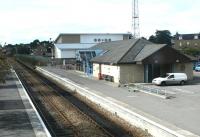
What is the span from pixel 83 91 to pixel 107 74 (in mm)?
12151

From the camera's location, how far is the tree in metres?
130

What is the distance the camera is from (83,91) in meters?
35.8

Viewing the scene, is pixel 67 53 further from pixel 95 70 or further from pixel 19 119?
pixel 19 119

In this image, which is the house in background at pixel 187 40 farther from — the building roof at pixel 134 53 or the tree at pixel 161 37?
the building roof at pixel 134 53

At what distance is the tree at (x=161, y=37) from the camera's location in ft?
427

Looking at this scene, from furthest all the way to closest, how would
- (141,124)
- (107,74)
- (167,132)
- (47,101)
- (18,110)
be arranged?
(107,74), (47,101), (18,110), (141,124), (167,132)

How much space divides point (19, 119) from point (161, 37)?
11393cm

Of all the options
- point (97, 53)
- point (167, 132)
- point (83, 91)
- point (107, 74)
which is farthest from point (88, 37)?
point (167, 132)

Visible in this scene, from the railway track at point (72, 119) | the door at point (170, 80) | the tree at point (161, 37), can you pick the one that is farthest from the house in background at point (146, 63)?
the tree at point (161, 37)

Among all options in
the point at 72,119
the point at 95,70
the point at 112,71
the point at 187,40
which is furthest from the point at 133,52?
the point at 187,40

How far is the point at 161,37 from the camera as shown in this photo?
13350 cm

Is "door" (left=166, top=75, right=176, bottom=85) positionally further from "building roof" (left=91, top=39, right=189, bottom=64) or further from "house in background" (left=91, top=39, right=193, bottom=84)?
"building roof" (left=91, top=39, right=189, bottom=64)

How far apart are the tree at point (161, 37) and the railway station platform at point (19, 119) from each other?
329 ft

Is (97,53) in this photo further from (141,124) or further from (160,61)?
(141,124)
